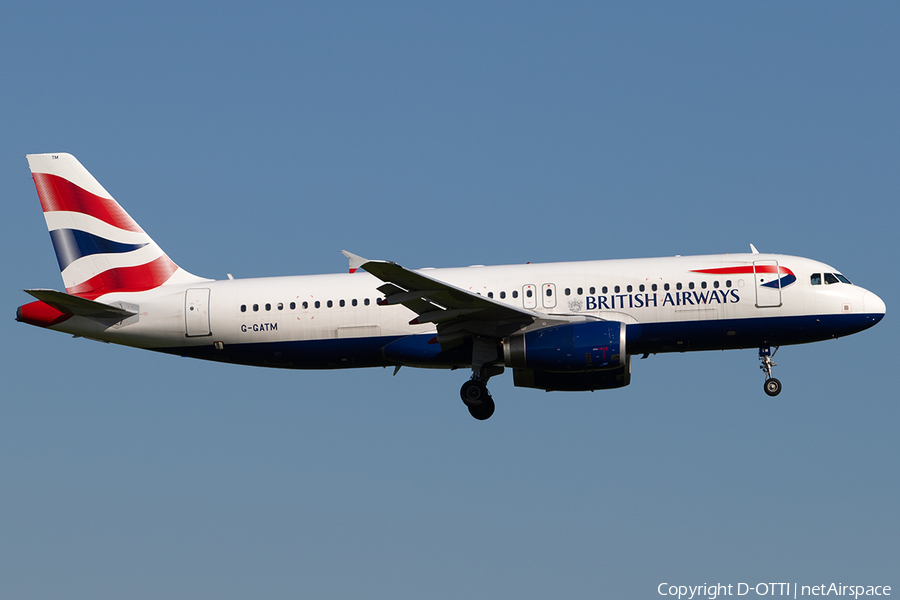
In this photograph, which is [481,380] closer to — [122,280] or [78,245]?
[122,280]

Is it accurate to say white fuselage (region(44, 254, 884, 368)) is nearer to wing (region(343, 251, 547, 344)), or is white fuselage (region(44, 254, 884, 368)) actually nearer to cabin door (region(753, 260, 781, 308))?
cabin door (region(753, 260, 781, 308))

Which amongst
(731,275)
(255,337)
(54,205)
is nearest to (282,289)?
(255,337)

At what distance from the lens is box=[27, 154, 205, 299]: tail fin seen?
3675 cm

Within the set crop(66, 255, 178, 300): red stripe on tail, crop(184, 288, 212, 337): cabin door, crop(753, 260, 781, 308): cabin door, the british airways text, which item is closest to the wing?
the british airways text

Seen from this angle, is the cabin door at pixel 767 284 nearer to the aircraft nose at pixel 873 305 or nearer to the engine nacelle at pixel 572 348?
the aircraft nose at pixel 873 305

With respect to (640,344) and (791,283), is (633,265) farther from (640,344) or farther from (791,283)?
(791,283)

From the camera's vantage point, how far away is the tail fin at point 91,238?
1447 inches

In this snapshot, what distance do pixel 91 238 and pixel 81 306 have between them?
3.88 meters

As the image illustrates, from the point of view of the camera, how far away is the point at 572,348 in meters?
31.8

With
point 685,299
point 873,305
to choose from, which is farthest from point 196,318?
point 873,305

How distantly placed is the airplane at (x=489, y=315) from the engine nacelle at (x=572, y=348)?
3cm

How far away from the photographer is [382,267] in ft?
96.3

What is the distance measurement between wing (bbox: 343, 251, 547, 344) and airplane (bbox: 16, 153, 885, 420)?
0.20 ft

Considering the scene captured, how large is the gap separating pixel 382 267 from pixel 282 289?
6.94m
